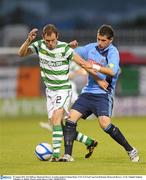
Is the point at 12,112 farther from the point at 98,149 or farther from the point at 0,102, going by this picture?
the point at 98,149

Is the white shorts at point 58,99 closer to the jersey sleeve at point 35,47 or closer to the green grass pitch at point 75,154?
the jersey sleeve at point 35,47

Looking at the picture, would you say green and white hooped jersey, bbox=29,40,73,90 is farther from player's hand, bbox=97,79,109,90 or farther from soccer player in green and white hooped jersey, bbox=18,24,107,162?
player's hand, bbox=97,79,109,90

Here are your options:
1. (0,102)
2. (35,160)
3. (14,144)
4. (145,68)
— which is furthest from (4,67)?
(35,160)

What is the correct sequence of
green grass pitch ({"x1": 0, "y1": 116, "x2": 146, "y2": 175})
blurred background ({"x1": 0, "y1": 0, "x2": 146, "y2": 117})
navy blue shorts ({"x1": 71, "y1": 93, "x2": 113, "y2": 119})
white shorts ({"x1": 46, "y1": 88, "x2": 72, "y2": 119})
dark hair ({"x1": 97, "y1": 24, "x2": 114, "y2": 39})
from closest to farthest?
1. green grass pitch ({"x1": 0, "y1": 116, "x2": 146, "y2": 175})
2. dark hair ({"x1": 97, "y1": 24, "x2": 114, "y2": 39})
3. navy blue shorts ({"x1": 71, "y1": 93, "x2": 113, "y2": 119})
4. white shorts ({"x1": 46, "y1": 88, "x2": 72, "y2": 119})
5. blurred background ({"x1": 0, "y1": 0, "x2": 146, "y2": 117})

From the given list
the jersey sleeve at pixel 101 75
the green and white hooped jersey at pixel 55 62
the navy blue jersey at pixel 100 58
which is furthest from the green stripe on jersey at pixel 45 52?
the jersey sleeve at pixel 101 75

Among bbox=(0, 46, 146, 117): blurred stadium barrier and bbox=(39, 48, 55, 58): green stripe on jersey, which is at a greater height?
bbox=(39, 48, 55, 58): green stripe on jersey

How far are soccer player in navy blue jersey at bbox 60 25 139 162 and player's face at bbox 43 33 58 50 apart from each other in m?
0.52

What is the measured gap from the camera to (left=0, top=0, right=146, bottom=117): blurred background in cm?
2858

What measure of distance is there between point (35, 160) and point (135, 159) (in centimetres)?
163

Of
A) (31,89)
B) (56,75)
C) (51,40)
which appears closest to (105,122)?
(56,75)

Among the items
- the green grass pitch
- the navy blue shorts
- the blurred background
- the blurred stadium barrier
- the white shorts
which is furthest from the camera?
the blurred background

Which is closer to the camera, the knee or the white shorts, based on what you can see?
the knee

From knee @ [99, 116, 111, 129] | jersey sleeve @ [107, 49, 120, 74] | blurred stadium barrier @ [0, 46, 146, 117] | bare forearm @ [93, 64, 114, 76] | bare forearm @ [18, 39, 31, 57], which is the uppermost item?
bare forearm @ [18, 39, 31, 57]

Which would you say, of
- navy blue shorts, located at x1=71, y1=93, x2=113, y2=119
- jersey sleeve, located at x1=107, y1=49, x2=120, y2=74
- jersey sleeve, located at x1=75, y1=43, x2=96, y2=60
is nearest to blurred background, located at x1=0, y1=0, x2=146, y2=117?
jersey sleeve, located at x1=75, y1=43, x2=96, y2=60
